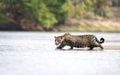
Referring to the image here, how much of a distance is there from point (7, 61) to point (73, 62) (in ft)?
9.28

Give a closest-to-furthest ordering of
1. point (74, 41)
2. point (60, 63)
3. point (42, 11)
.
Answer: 1. point (60, 63)
2. point (74, 41)
3. point (42, 11)

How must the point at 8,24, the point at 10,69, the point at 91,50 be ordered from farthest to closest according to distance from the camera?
the point at 8,24, the point at 91,50, the point at 10,69

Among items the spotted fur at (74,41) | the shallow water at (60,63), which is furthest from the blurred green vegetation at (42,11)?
the shallow water at (60,63)

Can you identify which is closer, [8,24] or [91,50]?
[91,50]

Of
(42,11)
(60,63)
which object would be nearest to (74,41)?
(60,63)

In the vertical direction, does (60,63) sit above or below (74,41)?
below

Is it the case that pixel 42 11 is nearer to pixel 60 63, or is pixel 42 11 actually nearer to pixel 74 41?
pixel 74 41

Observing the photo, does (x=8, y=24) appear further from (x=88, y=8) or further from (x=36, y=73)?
(x=36, y=73)

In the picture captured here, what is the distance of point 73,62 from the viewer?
2670cm

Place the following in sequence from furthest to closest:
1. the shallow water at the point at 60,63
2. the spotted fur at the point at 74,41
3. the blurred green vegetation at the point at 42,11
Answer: the blurred green vegetation at the point at 42,11 → the spotted fur at the point at 74,41 → the shallow water at the point at 60,63

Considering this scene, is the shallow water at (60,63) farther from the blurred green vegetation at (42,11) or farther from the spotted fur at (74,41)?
the blurred green vegetation at (42,11)

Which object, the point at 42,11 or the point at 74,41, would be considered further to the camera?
the point at 42,11

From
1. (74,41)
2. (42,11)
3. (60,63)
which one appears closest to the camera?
(60,63)

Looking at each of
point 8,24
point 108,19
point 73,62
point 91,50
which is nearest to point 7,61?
point 73,62
